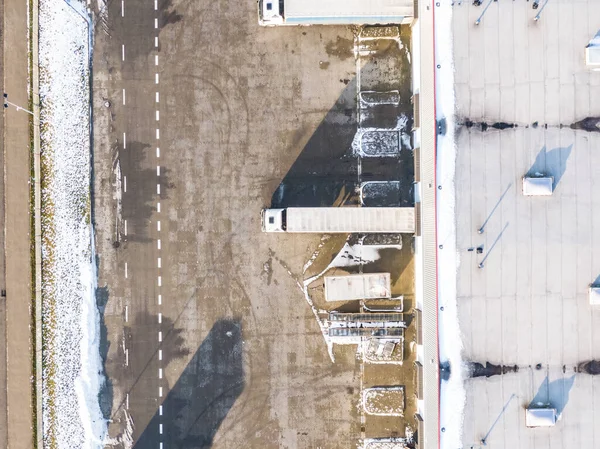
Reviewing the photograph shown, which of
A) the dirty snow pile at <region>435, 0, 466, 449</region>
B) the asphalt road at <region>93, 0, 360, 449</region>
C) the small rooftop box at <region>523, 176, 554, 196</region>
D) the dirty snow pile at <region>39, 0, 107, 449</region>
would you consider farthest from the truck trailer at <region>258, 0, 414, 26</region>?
the dirty snow pile at <region>39, 0, 107, 449</region>

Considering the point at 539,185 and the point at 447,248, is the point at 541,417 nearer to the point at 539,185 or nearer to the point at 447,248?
the point at 447,248

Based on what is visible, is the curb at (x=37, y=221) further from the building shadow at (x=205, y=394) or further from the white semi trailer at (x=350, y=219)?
the white semi trailer at (x=350, y=219)

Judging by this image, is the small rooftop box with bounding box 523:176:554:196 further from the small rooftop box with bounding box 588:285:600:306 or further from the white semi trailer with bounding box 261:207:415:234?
the white semi trailer with bounding box 261:207:415:234

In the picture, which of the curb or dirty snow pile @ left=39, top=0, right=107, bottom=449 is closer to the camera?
the curb

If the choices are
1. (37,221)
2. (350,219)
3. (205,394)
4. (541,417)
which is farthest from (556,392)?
(37,221)

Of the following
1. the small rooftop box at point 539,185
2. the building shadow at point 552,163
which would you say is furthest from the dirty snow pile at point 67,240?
the building shadow at point 552,163

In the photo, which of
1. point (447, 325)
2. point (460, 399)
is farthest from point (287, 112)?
point (460, 399)
